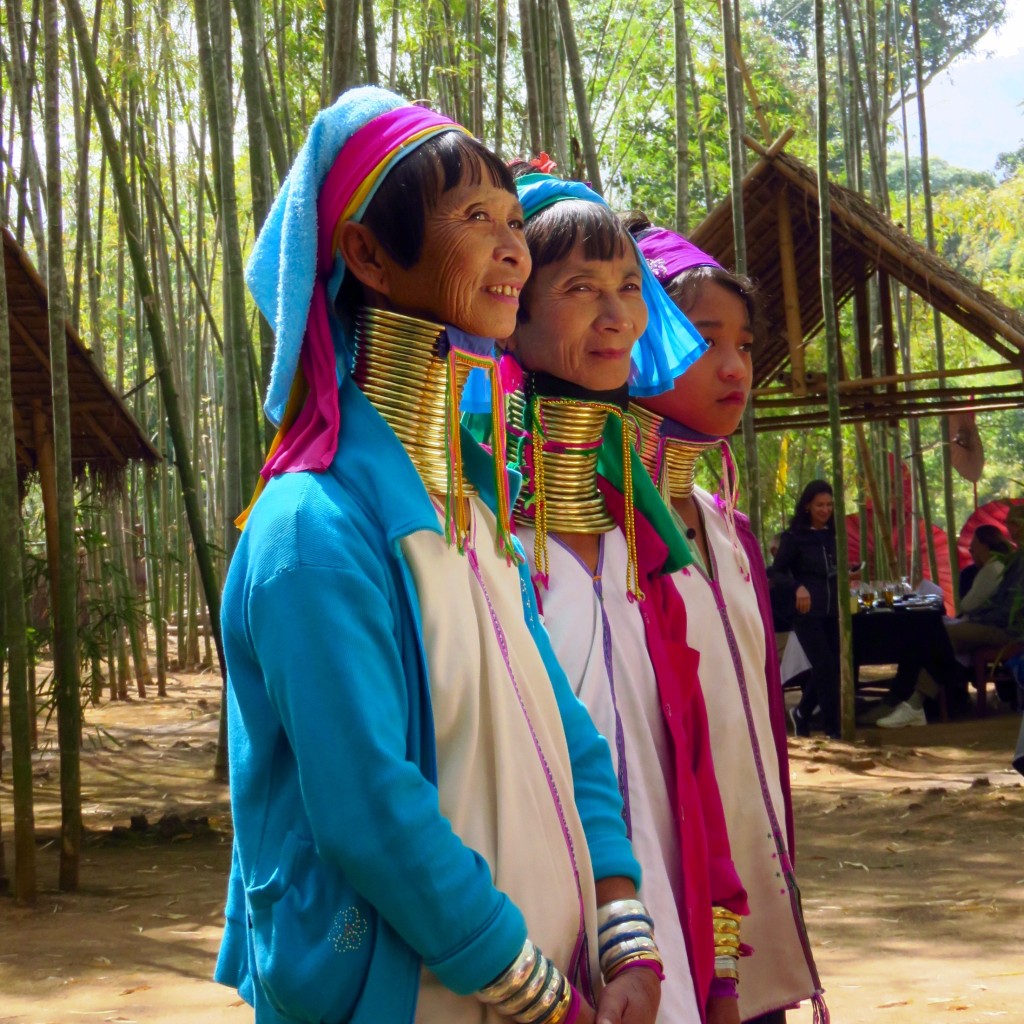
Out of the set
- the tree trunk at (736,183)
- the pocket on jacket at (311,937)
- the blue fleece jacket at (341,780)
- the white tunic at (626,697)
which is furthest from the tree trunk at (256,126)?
the pocket on jacket at (311,937)

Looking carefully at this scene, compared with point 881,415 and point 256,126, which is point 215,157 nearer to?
point 256,126

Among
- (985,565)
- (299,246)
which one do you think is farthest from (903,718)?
(299,246)

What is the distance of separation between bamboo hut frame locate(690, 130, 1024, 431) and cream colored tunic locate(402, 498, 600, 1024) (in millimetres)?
6271

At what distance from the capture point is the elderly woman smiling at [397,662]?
45.3 inches

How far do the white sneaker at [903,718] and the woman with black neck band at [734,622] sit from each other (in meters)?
Answer: 6.74

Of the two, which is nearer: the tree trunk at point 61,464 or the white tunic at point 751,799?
the white tunic at point 751,799

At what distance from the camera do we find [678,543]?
6.21 feet

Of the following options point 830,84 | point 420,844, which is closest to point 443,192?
point 420,844

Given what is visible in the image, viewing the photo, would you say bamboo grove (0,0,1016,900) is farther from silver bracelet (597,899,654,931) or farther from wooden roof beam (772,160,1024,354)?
silver bracelet (597,899,654,931)

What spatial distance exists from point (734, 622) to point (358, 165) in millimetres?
1032

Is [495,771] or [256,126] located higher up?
[256,126]

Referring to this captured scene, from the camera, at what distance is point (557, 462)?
72.2 inches

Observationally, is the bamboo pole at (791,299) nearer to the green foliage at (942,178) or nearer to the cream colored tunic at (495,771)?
the cream colored tunic at (495,771)

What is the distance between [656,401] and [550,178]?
391mm
